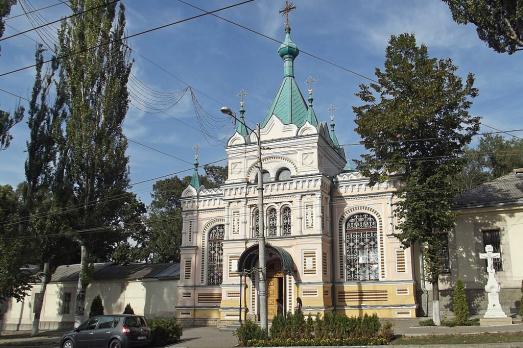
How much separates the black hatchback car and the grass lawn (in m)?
9.04

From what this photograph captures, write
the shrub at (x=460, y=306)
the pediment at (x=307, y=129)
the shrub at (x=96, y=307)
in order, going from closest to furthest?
the shrub at (x=460, y=306)
the pediment at (x=307, y=129)
the shrub at (x=96, y=307)

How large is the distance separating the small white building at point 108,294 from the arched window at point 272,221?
27.0 feet

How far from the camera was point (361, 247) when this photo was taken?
2727cm

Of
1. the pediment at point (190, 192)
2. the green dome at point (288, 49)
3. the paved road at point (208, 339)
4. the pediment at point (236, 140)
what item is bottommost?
the paved road at point (208, 339)

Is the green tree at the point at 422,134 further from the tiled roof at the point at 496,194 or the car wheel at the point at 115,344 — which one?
the car wheel at the point at 115,344

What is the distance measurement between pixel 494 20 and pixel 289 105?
1606 centimetres

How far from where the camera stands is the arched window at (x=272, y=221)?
90.7 ft

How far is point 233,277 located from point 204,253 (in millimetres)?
3583

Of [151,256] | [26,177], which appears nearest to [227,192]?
[26,177]

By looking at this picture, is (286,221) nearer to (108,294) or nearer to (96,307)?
(96,307)

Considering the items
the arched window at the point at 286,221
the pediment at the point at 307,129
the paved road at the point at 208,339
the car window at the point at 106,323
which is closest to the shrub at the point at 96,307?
the paved road at the point at 208,339

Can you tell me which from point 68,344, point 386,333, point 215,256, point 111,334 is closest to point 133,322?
point 111,334

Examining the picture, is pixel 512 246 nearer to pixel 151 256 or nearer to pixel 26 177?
pixel 26 177

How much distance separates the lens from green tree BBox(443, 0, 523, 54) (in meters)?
15.0
